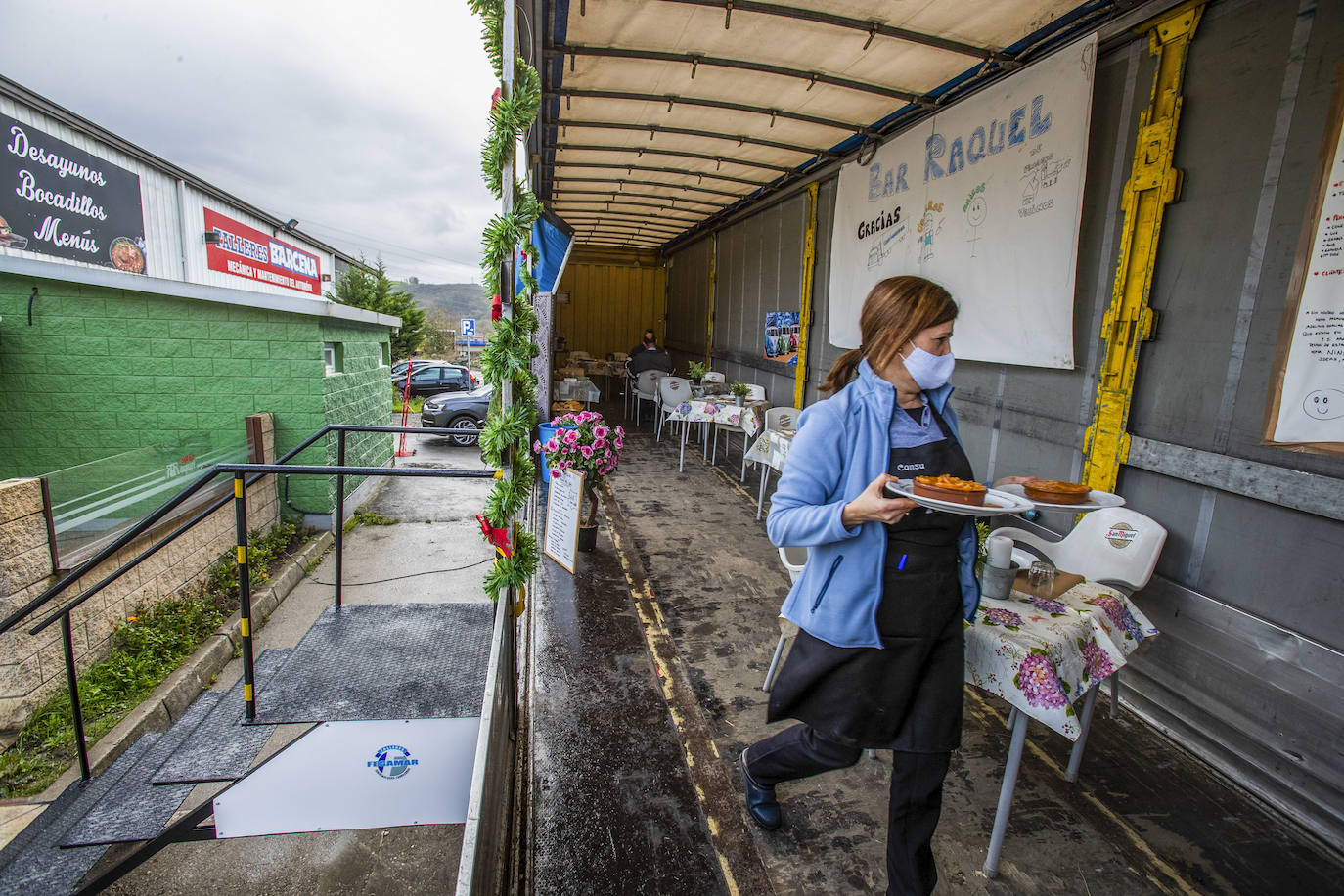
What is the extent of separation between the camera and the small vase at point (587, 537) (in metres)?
4.94

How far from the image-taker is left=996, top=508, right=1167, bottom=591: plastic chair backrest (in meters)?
3.04

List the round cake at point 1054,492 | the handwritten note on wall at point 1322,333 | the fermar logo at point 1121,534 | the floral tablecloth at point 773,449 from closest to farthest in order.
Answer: the round cake at point 1054,492 < the handwritten note on wall at point 1322,333 < the fermar logo at point 1121,534 < the floral tablecloth at point 773,449

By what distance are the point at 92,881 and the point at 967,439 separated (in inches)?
215

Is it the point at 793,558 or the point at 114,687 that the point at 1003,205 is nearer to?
the point at 793,558

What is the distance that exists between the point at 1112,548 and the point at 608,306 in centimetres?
1339

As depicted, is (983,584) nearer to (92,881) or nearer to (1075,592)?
(1075,592)

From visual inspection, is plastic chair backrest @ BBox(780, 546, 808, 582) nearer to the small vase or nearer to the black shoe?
the black shoe

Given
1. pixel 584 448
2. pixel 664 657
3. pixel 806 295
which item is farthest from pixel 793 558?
pixel 806 295

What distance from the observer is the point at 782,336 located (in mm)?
8297

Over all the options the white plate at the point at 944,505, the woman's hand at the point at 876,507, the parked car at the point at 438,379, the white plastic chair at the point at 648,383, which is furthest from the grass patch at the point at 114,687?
the parked car at the point at 438,379

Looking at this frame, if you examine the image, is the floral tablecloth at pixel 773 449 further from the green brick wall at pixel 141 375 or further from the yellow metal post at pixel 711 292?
the yellow metal post at pixel 711 292

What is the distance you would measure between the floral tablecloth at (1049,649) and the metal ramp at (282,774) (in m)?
2.01

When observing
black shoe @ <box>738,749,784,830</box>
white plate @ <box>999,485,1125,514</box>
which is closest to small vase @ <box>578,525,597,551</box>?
black shoe @ <box>738,749,784,830</box>

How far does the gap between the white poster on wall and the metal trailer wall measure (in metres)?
0.15
